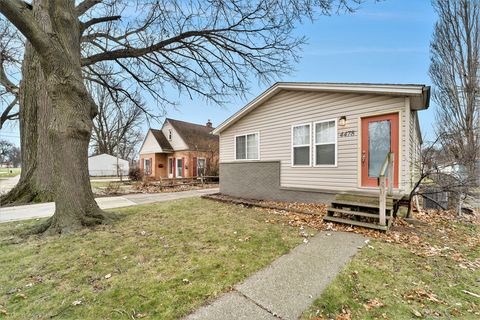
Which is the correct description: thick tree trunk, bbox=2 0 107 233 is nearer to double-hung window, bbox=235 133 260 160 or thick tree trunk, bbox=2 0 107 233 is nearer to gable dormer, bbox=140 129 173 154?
double-hung window, bbox=235 133 260 160

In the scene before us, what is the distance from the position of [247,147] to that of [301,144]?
2.72 meters

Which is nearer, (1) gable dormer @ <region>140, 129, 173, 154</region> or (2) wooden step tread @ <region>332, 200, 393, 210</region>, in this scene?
(2) wooden step tread @ <region>332, 200, 393, 210</region>

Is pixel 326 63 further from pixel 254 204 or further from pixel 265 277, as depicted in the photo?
pixel 265 277

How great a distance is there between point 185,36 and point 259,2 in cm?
273

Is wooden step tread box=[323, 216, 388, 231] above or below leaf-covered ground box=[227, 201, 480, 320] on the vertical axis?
above

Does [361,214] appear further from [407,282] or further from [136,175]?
[136,175]

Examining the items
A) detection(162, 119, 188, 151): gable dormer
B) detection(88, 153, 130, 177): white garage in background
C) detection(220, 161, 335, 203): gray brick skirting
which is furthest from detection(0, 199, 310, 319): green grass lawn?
detection(88, 153, 130, 177): white garage in background

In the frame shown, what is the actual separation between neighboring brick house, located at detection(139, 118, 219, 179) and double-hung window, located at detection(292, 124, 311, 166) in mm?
12513

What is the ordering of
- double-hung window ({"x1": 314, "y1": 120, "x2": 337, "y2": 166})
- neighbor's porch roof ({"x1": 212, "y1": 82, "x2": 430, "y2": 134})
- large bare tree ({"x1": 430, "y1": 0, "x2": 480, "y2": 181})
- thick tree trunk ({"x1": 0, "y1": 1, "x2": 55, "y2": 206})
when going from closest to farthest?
neighbor's porch roof ({"x1": 212, "y1": 82, "x2": 430, "y2": 134}), double-hung window ({"x1": 314, "y1": 120, "x2": 337, "y2": 166}), thick tree trunk ({"x1": 0, "y1": 1, "x2": 55, "y2": 206}), large bare tree ({"x1": 430, "y1": 0, "x2": 480, "y2": 181})

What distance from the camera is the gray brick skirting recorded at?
780 cm

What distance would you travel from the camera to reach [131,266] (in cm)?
324

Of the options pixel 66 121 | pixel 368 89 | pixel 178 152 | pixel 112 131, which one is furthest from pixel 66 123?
pixel 112 131

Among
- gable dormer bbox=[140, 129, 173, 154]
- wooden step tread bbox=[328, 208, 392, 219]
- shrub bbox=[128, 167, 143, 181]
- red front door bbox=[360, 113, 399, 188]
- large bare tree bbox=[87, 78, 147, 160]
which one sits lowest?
Answer: shrub bbox=[128, 167, 143, 181]

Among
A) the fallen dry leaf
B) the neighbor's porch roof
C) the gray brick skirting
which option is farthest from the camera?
the gray brick skirting
